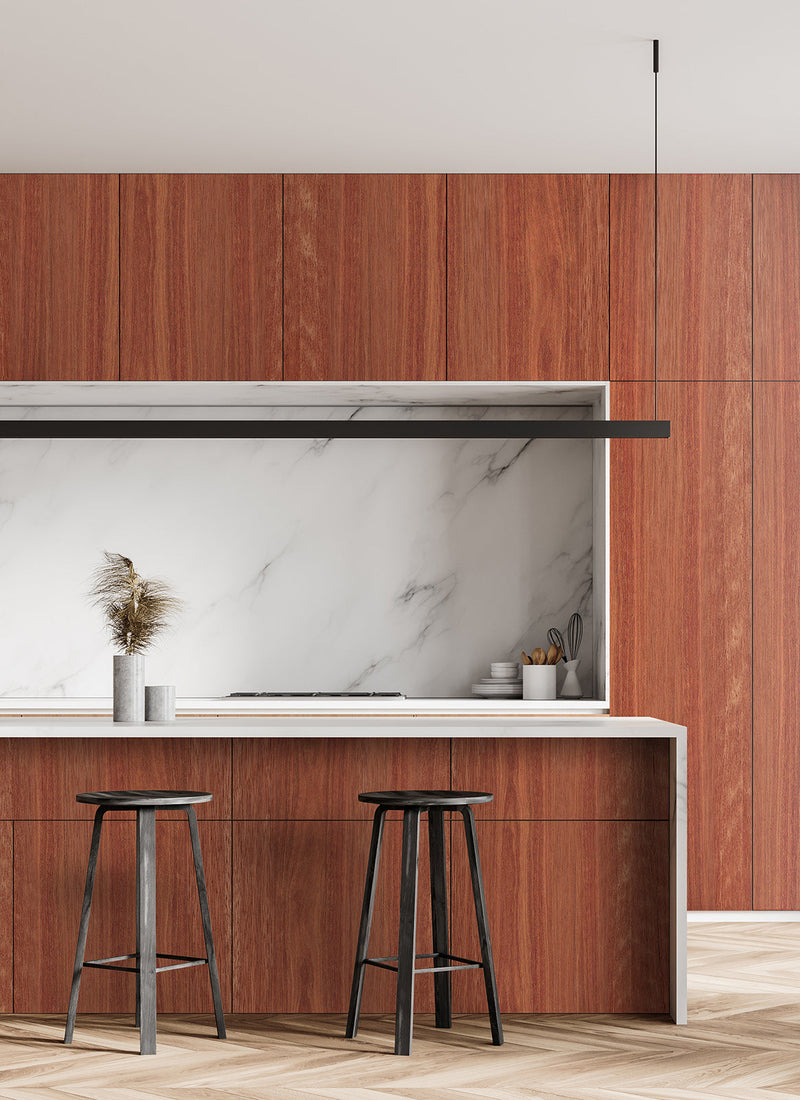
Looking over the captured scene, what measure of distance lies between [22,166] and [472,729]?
316 cm

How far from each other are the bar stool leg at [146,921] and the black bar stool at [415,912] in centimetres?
55

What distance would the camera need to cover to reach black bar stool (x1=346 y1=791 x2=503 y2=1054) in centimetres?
328

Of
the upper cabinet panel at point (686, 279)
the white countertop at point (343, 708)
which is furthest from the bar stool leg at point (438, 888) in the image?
the upper cabinet panel at point (686, 279)

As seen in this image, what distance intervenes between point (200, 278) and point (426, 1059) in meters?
3.25

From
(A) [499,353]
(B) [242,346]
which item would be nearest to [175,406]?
(B) [242,346]

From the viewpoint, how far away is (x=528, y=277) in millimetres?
5160

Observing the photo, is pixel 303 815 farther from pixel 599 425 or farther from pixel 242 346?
pixel 242 346

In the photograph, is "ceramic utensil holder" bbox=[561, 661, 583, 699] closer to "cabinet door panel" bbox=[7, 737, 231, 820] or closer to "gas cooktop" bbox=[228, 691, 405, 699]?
"gas cooktop" bbox=[228, 691, 405, 699]

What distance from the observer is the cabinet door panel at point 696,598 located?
5.09m

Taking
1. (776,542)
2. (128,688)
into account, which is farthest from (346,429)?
(776,542)

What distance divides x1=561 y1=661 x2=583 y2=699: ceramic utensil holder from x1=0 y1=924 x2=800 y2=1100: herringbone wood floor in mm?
1664

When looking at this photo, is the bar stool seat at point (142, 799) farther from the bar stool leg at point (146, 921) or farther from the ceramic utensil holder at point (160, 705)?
the ceramic utensil holder at point (160, 705)

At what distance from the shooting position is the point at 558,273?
516cm

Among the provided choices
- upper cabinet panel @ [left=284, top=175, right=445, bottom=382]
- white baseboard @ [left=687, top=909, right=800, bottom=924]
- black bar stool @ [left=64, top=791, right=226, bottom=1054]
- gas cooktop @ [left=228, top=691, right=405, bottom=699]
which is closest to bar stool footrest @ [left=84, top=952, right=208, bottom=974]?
black bar stool @ [left=64, top=791, right=226, bottom=1054]
